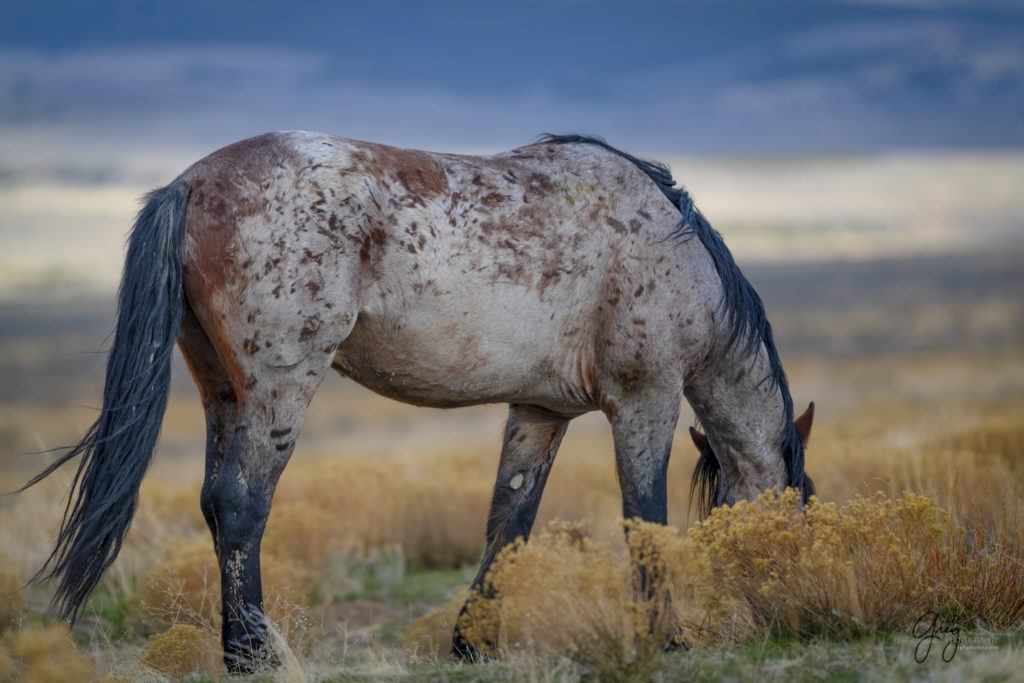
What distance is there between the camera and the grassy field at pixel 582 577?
3695mm

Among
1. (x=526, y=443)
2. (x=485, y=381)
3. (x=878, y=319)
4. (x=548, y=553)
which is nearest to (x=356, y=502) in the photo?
(x=526, y=443)

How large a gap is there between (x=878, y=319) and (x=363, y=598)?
2053 inches

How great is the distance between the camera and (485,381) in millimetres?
4520

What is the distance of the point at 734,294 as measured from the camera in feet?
15.9

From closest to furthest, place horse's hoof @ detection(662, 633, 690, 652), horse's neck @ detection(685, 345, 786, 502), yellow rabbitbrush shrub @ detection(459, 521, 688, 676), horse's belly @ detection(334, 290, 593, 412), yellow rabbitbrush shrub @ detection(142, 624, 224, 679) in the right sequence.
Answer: yellow rabbitbrush shrub @ detection(459, 521, 688, 676)
horse's hoof @ detection(662, 633, 690, 652)
horse's belly @ detection(334, 290, 593, 412)
yellow rabbitbrush shrub @ detection(142, 624, 224, 679)
horse's neck @ detection(685, 345, 786, 502)

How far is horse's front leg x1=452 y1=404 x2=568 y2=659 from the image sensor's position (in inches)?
207

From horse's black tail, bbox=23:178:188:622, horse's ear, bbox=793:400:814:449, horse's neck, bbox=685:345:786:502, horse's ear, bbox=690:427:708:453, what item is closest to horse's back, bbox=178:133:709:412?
horse's black tail, bbox=23:178:188:622

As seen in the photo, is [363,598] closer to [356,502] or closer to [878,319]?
[356,502]

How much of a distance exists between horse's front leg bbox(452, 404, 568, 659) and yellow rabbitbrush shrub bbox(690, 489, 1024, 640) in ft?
3.86

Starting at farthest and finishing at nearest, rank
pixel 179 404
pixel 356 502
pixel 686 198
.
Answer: pixel 179 404 → pixel 356 502 → pixel 686 198

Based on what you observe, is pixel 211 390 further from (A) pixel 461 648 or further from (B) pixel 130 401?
(A) pixel 461 648

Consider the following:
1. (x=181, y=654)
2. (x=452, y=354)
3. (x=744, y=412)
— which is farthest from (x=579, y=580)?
(x=181, y=654)
